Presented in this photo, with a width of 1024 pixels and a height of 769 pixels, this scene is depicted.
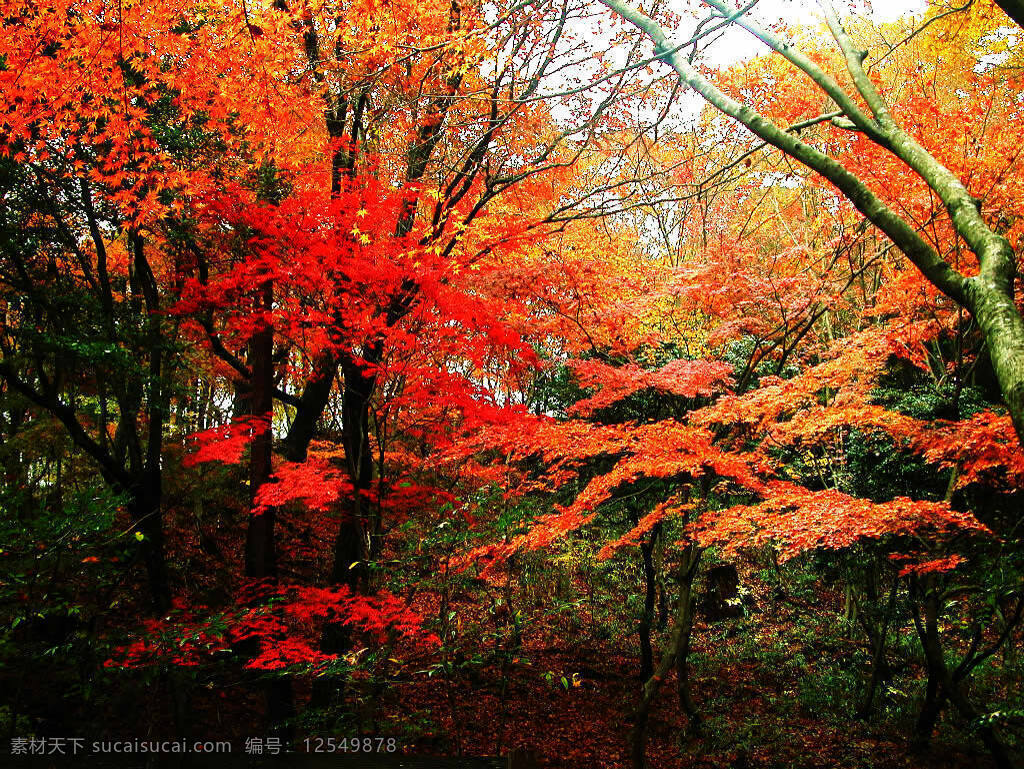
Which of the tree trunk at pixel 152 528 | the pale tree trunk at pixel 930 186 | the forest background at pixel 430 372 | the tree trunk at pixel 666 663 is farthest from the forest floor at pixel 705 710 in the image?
the pale tree trunk at pixel 930 186

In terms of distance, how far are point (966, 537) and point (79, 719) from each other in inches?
437

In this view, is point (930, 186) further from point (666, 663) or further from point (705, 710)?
point (705, 710)

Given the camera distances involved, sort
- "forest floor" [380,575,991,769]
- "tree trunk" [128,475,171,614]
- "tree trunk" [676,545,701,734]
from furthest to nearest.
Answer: "forest floor" [380,575,991,769], "tree trunk" [676,545,701,734], "tree trunk" [128,475,171,614]

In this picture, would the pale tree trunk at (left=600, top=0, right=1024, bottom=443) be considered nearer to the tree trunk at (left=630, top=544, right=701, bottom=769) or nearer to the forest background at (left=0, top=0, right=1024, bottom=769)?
the forest background at (left=0, top=0, right=1024, bottom=769)

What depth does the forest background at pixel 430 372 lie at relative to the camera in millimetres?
6543

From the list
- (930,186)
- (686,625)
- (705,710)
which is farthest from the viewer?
(705,710)

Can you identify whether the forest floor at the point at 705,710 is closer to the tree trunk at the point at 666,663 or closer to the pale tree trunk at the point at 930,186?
the tree trunk at the point at 666,663

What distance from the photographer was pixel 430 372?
846cm

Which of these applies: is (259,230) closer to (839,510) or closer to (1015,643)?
(839,510)

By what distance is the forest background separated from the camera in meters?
6.54

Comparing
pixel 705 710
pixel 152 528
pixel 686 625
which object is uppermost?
pixel 152 528

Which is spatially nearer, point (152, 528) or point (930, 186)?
point (930, 186)

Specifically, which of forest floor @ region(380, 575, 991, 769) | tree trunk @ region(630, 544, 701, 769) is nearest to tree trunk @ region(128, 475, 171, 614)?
forest floor @ region(380, 575, 991, 769)

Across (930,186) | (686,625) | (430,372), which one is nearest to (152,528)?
(430,372)
